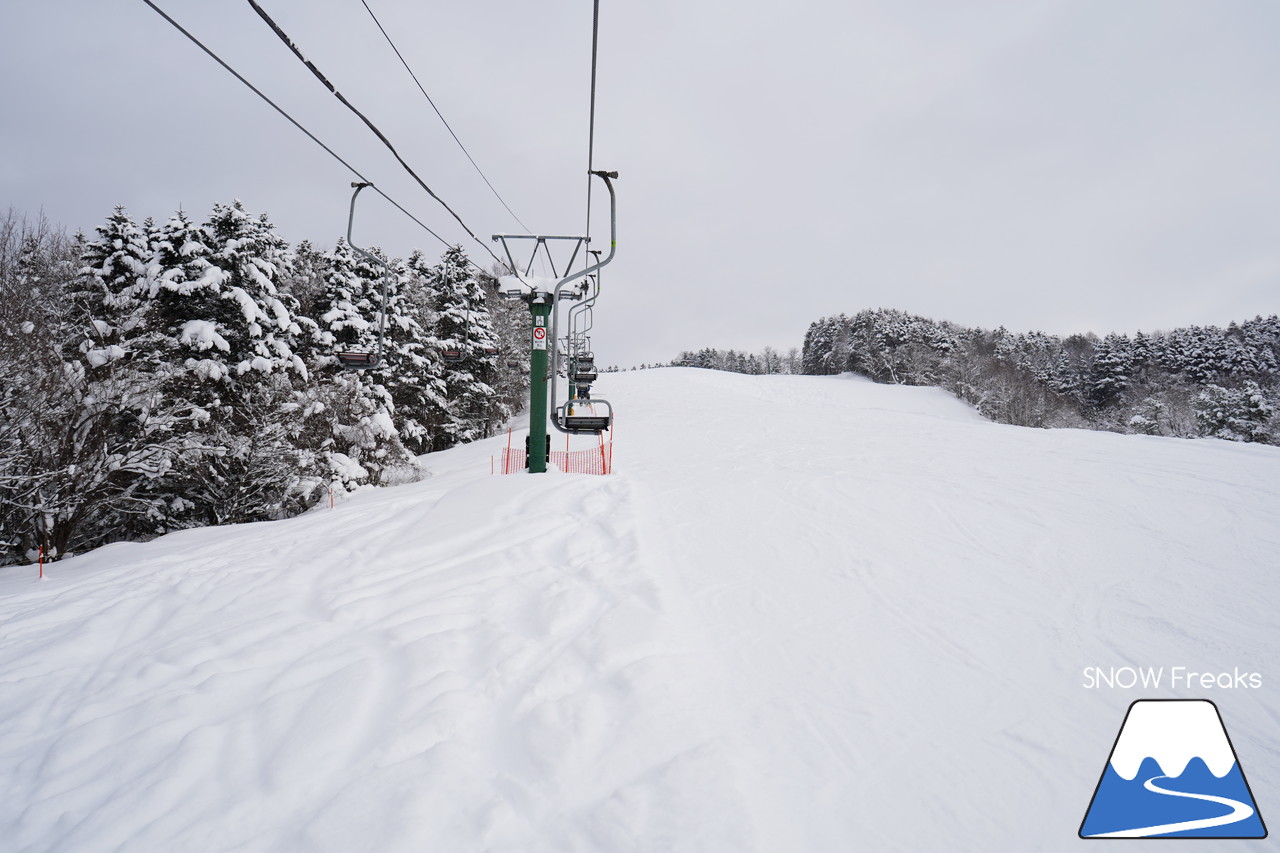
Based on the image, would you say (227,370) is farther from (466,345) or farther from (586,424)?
(466,345)

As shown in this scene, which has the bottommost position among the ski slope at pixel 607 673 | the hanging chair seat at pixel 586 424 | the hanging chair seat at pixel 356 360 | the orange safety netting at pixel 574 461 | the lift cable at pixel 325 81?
the orange safety netting at pixel 574 461

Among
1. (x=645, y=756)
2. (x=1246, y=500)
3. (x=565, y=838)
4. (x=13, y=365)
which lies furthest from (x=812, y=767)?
(x=13, y=365)

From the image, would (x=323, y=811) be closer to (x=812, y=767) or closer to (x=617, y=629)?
(x=617, y=629)

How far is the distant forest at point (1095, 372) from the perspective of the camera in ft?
93.9

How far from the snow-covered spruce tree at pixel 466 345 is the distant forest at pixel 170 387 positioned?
4684 mm

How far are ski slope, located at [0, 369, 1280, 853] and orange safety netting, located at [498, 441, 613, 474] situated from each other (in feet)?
20.6

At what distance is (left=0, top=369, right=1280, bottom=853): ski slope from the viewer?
2578mm

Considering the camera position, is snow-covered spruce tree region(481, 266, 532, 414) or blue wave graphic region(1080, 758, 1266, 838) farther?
snow-covered spruce tree region(481, 266, 532, 414)

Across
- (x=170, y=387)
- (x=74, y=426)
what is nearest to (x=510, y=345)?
(x=170, y=387)

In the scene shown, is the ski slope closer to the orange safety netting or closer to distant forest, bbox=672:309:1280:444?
the orange safety netting

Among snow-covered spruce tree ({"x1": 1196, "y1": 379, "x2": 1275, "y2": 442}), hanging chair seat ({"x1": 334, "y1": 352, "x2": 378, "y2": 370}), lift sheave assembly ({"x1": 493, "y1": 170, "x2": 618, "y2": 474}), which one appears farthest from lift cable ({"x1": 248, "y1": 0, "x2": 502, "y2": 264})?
snow-covered spruce tree ({"x1": 1196, "y1": 379, "x2": 1275, "y2": 442})

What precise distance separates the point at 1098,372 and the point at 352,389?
66.0 m

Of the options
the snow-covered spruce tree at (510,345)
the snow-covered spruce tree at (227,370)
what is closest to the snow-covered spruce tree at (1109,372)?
the snow-covered spruce tree at (510,345)

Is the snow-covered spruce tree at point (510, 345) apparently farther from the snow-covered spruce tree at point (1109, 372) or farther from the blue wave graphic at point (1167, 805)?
the snow-covered spruce tree at point (1109, 372)
